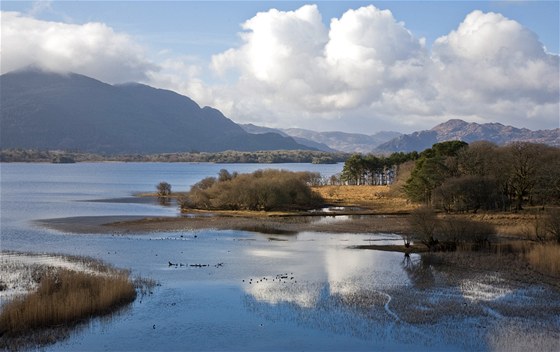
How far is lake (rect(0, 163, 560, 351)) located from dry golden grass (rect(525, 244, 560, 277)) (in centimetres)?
577

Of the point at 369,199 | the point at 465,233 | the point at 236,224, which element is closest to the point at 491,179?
the point at 465,233

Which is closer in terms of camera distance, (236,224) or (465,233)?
(465,233)

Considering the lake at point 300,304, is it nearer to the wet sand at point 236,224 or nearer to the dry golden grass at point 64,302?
the dry golden grass at point 64,302

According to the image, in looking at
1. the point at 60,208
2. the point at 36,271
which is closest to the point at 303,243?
the point at 36,271

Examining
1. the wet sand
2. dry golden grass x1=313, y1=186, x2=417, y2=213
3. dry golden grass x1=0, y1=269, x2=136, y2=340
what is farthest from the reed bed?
dry golden grass x1=313, y1=186, x2=417, y2=213

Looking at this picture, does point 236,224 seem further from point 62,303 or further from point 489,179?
point 62,303

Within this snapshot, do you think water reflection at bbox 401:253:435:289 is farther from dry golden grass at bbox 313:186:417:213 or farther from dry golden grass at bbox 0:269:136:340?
dry golden grass at bbox 313:186:417:213

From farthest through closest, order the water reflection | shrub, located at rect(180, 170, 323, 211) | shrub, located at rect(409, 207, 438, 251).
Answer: shrub, located at rect(180, 170, 323, 211) < shrub, located at rect(409, 207, 438, 251) < the water reflection

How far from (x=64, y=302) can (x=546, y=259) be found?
33.7 metres

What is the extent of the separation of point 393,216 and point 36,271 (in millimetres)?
57201

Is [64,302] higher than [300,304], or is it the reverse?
[64,302]

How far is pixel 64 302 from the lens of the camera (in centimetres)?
2988

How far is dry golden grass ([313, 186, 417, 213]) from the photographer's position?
319 ft

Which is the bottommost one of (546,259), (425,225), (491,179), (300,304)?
(300,304)
